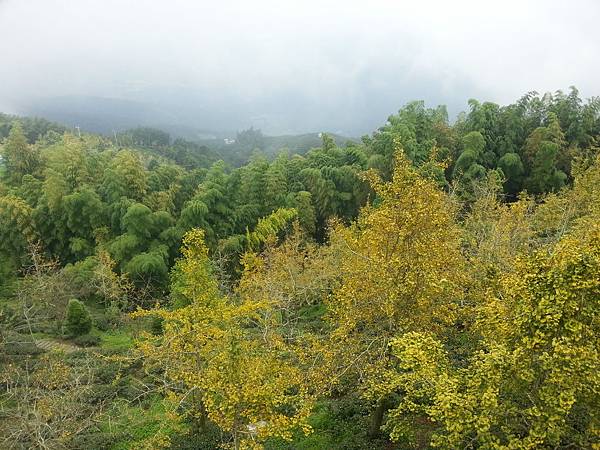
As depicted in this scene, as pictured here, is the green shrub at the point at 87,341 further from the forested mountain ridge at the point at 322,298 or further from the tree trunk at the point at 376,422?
the tree trunk at the point at 376,422

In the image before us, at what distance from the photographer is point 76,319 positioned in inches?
723

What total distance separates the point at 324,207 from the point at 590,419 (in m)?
21.9

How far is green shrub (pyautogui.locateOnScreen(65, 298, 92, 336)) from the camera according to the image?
1823 cm

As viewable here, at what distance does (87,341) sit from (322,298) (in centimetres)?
1088

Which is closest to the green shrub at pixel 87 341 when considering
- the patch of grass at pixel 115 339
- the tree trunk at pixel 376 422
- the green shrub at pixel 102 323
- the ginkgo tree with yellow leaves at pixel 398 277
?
the patch of grass at pixel 115 339

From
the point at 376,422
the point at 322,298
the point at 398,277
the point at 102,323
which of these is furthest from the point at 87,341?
the point at 398,277

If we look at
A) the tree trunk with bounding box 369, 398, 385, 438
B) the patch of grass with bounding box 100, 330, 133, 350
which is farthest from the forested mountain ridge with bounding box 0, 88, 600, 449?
the patch of grass with bounding box 100, 330, 133, 350

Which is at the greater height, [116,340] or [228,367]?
[228,367]

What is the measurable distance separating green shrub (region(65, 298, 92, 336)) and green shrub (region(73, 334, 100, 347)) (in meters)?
0.32

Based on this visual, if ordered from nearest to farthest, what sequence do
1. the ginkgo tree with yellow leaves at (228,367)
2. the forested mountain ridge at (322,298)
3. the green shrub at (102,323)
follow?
the forested mountain ridge at (322,298) < the ginkgo tree with yellow leaves at (228,367) < the green shrub at (102,323)

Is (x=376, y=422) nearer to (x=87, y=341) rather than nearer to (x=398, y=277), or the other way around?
(x=398, y=277)

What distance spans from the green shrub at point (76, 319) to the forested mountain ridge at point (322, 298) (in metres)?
0.08

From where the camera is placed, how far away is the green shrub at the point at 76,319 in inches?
718

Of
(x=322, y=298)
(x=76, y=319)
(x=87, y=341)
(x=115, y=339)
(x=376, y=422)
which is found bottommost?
(x=115, y=339)
